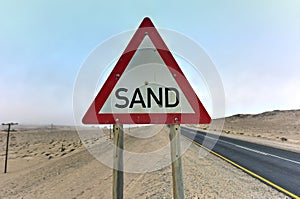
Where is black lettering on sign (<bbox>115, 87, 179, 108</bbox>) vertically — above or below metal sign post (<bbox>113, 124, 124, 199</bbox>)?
above

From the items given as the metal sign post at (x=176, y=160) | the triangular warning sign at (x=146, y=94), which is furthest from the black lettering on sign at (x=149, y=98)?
the metal sign post at (x=176, y=160)

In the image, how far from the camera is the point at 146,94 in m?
2.02

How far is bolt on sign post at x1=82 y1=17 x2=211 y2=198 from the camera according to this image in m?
1.99

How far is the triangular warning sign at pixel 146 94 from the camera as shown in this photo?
1994mm

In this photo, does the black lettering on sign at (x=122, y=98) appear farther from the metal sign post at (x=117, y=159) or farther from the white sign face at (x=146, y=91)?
the metal sign post at (x=117, y=159)

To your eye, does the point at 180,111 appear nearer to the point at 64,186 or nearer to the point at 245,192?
the point at 245,192

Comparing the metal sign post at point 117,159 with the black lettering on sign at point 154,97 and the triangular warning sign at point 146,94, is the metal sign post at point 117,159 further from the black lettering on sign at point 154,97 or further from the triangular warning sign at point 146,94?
the black lettering on sign at point 154,97

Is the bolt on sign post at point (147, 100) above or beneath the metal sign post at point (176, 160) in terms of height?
above

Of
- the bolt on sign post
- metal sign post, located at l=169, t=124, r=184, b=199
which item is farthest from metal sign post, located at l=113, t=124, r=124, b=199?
metal sign post, located at l=169, t=124, r=184, b=199

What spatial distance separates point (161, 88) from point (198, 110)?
1.28 ft

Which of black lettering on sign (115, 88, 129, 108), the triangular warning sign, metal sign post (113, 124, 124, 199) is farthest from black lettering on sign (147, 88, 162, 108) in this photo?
metal sign post (113, 124, 124, 199)

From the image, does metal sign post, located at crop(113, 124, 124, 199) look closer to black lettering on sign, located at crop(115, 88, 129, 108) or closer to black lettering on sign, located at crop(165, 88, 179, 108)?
black lettering on sign, located at crop(115, 88, 129, 108)

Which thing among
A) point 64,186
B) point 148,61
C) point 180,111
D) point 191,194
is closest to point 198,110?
point 180,111

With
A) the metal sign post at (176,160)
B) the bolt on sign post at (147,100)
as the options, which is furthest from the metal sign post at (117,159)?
the metal sign post at (176,160)
